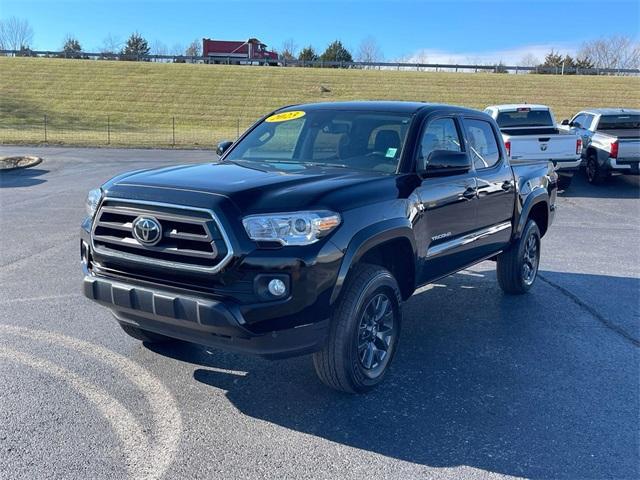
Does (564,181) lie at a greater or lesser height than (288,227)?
lesser

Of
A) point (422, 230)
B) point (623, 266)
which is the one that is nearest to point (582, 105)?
point (623, 266)

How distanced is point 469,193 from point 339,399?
221cm

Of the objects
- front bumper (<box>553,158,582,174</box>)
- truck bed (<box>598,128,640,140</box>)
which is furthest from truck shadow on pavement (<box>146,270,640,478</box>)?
truck bed (<box>598,128,640,140</box>)

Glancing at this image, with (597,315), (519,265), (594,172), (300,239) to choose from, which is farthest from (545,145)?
(300,239)

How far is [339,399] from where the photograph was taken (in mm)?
3977

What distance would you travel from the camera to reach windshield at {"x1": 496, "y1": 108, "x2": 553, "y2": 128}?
47.6 feet

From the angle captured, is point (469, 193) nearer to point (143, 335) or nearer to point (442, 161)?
point (442, 161)

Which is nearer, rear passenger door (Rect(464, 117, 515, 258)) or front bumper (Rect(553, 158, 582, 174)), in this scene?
rear passenger door (Rect(464, 117, 515, 258))

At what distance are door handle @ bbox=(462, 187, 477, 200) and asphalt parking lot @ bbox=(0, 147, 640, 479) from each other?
47.3 inches

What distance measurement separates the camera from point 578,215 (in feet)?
38.6

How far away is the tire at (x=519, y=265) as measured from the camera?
633cm

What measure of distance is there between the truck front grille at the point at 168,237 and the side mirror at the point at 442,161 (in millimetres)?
1875

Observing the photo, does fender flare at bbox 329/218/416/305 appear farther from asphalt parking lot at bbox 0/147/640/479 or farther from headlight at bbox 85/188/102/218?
headlight at bbox 85/188/102/218

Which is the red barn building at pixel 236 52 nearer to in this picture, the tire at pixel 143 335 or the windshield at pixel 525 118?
the windshield at pixel 525 118
